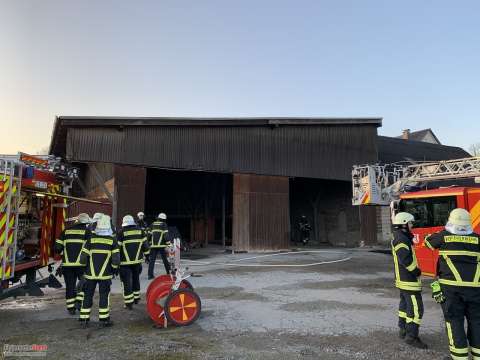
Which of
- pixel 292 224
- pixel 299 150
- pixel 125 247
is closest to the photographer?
pixel 125 247

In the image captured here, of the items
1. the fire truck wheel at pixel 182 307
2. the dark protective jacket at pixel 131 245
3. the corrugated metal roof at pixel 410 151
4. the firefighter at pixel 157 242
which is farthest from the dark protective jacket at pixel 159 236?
the corrugated metal roof at pixel 410 151

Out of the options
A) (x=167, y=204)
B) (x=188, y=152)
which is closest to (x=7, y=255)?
(x=188, y=152)

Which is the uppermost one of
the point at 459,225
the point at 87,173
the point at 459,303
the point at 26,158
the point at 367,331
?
the point at 87,173

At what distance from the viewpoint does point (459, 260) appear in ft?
13.9

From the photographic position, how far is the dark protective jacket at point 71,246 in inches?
262

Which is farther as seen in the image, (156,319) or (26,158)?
(26,158)

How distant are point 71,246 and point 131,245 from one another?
1098 millimetres

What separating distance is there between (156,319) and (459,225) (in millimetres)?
4604

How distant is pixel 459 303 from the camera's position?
13.6 ft

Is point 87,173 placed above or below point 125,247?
above

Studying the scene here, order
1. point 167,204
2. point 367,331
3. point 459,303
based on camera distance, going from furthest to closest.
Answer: point 167,204 < point 367,331 < point 459,303

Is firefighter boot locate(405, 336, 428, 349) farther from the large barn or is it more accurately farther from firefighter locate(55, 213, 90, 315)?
the large barn

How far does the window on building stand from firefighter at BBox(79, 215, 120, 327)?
297 inches

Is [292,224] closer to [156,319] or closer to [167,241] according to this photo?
[167,241]
